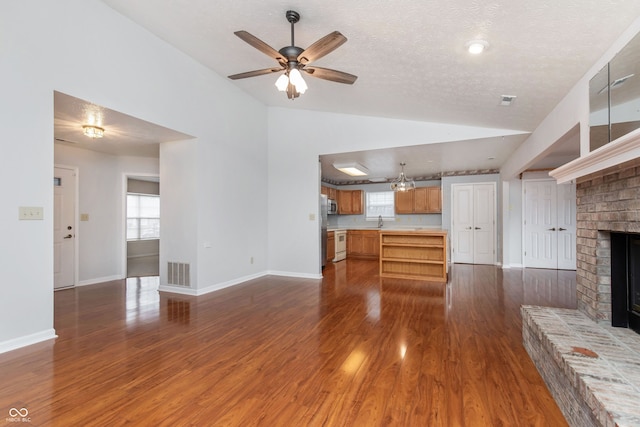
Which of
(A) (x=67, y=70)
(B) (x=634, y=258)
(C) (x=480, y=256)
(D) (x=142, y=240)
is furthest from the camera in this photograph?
(D) (x=142, y=240)

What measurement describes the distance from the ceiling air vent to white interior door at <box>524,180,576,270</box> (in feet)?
13.9

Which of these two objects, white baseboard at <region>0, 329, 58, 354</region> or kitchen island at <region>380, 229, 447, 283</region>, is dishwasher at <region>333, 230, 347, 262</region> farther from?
white baseboard at <region>0, 329, 58, 354</region>

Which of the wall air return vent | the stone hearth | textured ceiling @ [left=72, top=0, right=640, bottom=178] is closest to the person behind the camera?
the stone hearth

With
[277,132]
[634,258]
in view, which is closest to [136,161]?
A: [277,132]

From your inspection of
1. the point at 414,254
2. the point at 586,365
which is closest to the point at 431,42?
the point at 586,365

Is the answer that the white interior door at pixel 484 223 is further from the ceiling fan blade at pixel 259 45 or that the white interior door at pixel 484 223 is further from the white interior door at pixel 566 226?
the ceiling fan blade at pixel 259 45

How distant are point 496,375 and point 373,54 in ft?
9.56

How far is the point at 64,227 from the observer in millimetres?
4891

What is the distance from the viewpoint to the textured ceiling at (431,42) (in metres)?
2.01

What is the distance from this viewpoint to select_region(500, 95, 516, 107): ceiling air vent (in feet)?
10.6

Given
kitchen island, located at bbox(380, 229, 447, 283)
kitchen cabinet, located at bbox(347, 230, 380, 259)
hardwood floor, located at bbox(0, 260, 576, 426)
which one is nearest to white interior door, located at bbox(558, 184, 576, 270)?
hardwood floor, located at bbox(0, 260, 576, 426)

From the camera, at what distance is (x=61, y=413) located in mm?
1715

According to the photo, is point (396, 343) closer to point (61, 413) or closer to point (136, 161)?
point (61, 413)

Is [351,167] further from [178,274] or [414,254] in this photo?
[178,274]
